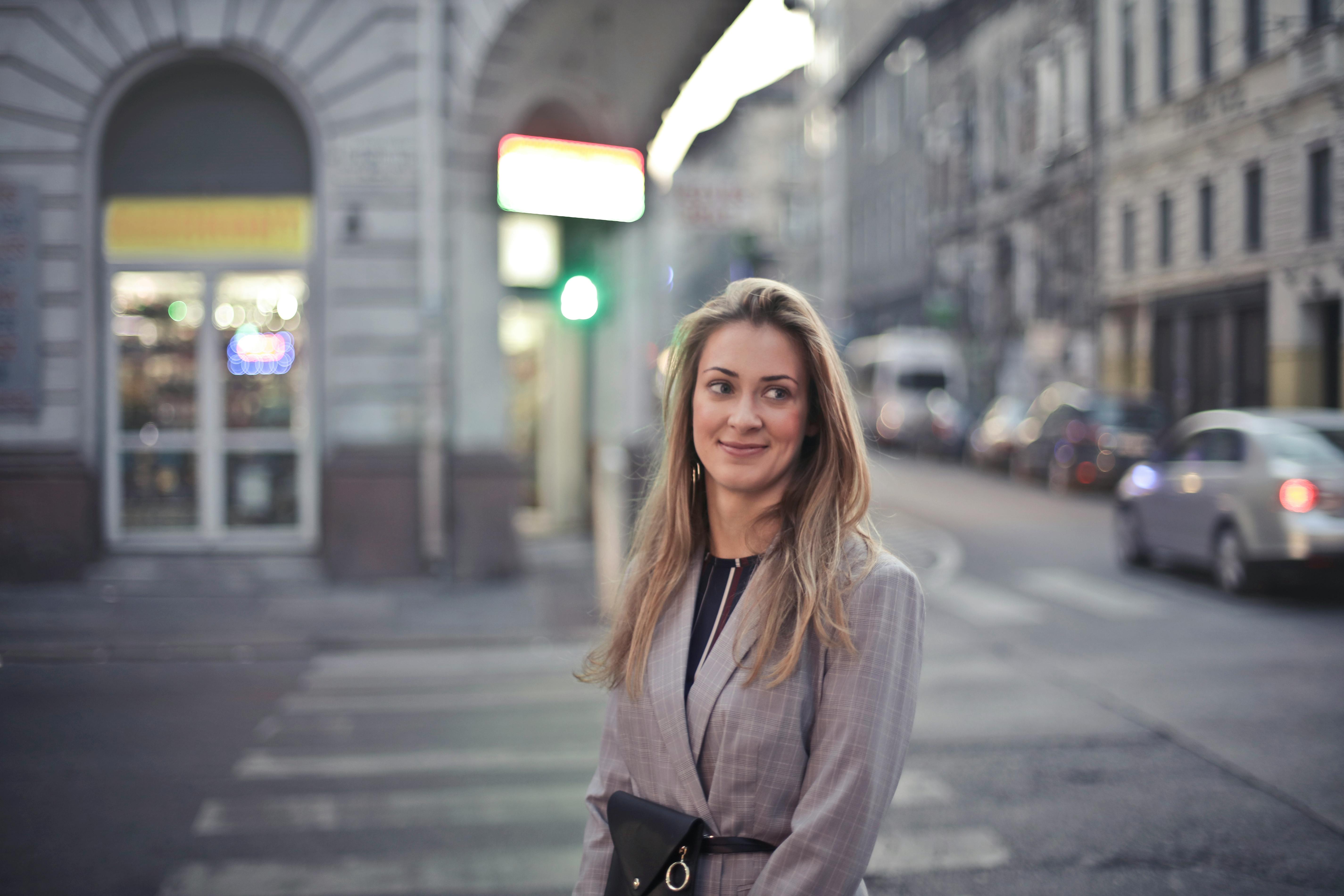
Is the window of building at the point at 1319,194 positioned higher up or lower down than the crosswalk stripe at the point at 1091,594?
higher up

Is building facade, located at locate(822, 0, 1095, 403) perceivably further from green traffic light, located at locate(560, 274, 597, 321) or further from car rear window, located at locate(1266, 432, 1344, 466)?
green traffic light, located at locate(560, 274, 597, 321)

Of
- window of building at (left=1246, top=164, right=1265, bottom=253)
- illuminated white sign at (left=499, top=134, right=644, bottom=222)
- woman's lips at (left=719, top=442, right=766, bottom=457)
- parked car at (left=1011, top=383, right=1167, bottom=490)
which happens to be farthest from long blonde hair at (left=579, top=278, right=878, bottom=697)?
parked car at (left=1011, top=383, right=1167, bottom=490)

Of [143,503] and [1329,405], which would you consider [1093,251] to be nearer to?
[1329,405]

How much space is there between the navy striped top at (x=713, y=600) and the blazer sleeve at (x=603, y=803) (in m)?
0.18

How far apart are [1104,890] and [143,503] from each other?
10.7 m

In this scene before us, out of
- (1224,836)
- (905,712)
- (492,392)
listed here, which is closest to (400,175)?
(492,392)

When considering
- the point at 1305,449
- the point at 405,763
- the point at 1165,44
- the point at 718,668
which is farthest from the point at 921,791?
the point at 1305,449

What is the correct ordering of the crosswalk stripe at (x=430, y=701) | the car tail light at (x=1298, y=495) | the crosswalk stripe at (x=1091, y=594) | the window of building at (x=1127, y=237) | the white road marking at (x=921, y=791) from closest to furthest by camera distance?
the white road marking at (x=921, y=791), the crosswalk stripe at (x=430, y=701), the window of building at (x=1127, y=237), the car tail light at (x=1298, y=495), the crosswalk stripe at (x=1091, y=594)

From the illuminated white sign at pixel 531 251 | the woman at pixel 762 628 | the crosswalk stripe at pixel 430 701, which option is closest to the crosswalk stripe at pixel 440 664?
the crosswalk stripe at pixel 430 701

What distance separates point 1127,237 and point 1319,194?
230 cm

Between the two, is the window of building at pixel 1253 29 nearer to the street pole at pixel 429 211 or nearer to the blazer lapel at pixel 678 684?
the blazer lapel at pixel 678 684

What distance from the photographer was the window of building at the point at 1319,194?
18.8ft

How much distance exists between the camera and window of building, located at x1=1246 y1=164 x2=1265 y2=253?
6.05 metres

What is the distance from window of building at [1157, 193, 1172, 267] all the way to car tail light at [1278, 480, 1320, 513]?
10.5ft
